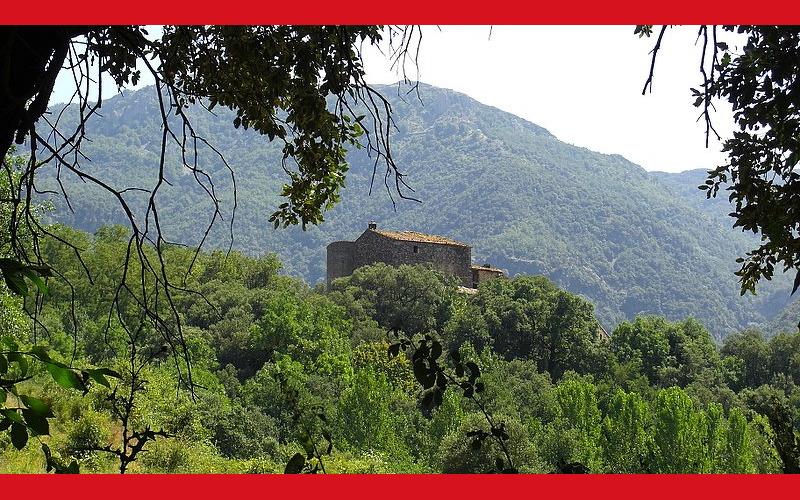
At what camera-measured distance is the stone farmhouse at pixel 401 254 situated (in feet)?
115

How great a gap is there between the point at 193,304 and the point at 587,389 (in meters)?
15.3

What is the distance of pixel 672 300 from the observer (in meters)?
82.4

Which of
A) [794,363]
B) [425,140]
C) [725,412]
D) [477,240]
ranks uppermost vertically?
[425,140]

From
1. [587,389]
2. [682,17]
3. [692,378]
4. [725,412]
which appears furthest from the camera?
[692,378]

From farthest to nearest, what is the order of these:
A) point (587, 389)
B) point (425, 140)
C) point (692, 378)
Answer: point (425, 140) < point (692, 378) < point (587, 389)

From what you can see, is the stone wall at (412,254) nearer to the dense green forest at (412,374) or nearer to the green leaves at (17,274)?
the dense green forest at (412,374)

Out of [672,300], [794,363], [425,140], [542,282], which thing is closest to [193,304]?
[542,282]

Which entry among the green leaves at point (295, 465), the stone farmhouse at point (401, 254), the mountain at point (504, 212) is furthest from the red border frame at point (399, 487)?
the mountain at point (504, 212)

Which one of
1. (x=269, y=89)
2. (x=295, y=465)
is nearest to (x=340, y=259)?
(x=269, y=89)

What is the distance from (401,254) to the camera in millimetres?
34844

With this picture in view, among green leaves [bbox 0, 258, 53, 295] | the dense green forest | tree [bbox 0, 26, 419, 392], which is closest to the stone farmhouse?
the dense green forest

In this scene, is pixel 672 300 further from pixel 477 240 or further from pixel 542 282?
pixel 542 282

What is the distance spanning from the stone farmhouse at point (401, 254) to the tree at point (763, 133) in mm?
31451

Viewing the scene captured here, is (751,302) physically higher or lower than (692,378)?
higher
